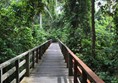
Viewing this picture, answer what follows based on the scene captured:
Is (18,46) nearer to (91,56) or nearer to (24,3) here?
(24,3)

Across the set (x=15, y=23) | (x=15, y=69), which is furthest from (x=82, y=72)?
(x=15, y=23)

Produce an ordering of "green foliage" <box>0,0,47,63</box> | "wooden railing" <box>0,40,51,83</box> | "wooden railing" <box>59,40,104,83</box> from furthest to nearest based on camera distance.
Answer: "green foliage" <box>0,0,47,63</box> → "wooden railing" <box>0,40,51,83</box> → "wooden railing" <box>59,40,104,83</box>

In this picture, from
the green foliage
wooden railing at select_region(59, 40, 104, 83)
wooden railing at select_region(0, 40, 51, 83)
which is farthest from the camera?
the green foliage

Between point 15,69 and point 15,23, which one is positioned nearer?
point 15,69

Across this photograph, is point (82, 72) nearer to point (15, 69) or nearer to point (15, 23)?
point (15, 69)

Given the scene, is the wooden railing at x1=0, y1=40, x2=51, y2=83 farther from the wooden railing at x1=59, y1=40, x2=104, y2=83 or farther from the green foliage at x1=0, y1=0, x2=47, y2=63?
the wooden railing at x1=59, y1=40, x2=104, y2=83

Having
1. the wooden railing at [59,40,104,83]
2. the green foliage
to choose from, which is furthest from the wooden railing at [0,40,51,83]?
the wooden railing at [59,40,104,83]

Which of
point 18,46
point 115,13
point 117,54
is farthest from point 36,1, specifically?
point 117,54

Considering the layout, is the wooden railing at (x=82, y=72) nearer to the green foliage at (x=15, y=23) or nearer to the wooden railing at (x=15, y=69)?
the wooden railing at (x=15, y=69)

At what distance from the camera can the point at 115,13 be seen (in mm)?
14258

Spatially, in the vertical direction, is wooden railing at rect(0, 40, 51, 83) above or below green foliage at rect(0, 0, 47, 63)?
below

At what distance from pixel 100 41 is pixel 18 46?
25.3ft

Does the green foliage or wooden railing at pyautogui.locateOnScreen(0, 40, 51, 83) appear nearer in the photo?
wooden railing at pyautogui.locateOnScreen(0, 40, 51, 83)

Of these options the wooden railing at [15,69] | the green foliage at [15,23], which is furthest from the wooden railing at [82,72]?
the green foliage at [15,23]
